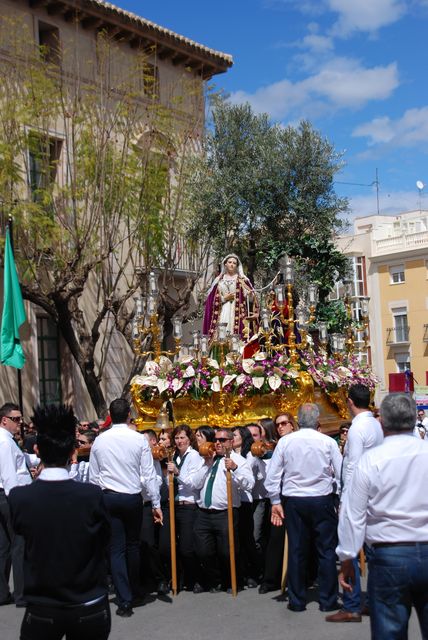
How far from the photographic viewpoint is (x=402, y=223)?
49719 mm

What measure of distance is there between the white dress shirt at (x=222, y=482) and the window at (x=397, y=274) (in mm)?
38910

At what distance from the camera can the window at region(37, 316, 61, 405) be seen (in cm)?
2109

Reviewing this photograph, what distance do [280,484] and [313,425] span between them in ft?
1.86

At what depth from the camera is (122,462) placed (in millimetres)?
7773

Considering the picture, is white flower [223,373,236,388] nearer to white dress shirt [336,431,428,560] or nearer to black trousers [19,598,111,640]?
white dress shirt [336,431,428,560]

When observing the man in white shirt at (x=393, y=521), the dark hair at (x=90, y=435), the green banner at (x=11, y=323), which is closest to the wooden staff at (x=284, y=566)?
the dark hair at (x=90, y=435)

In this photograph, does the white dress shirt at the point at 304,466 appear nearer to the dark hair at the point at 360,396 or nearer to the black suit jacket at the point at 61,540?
the dark hair at the point at 360,396

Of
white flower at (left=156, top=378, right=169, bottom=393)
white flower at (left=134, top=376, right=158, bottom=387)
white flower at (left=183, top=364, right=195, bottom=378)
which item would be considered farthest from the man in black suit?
white flower at (left=134, top=376, right=158, bottom=387)

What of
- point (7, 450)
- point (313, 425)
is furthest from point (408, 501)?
point (7, 450)

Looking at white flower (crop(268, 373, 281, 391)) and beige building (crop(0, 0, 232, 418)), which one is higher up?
beige building (crop(0, 0, 232, 418))

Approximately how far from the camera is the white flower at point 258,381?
12.1 metres

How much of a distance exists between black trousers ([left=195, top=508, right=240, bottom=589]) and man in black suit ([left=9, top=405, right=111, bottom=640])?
416 cm

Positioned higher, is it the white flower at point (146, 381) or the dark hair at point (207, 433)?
the white flower at point (146, 381)

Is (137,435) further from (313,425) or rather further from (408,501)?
(408,501)
